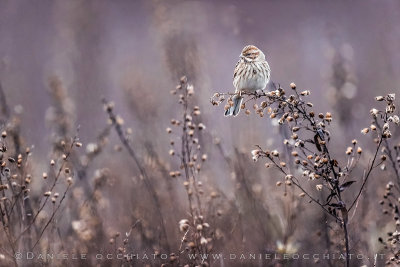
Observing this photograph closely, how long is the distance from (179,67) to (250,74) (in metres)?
0.65

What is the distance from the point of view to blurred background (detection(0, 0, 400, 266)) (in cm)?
524

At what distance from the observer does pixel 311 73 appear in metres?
10.9

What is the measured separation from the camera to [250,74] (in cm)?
508

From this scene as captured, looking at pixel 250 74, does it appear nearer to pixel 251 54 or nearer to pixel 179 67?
pixel 251 54

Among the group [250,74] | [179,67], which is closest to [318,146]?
[250,74]

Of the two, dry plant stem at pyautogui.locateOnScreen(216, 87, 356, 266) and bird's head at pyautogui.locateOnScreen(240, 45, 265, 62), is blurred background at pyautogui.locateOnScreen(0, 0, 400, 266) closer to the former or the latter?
bird's head at pyautogui.locateOnScreen(240, 45, 265, 62)

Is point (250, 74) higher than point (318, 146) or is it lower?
higher

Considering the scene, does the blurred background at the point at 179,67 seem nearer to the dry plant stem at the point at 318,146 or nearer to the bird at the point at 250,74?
the bird at the point at 250,74

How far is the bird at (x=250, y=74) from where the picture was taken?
5023 millimetres

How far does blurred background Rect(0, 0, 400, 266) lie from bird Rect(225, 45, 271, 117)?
0.28 m

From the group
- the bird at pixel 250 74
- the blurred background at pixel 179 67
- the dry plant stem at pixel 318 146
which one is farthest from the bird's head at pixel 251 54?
the dry plant stem at pixel 318 146

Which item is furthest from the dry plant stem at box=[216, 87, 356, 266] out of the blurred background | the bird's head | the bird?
the bird's head

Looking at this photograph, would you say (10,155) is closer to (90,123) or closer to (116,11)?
(90,123)

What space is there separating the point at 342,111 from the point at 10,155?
3.44 meters
